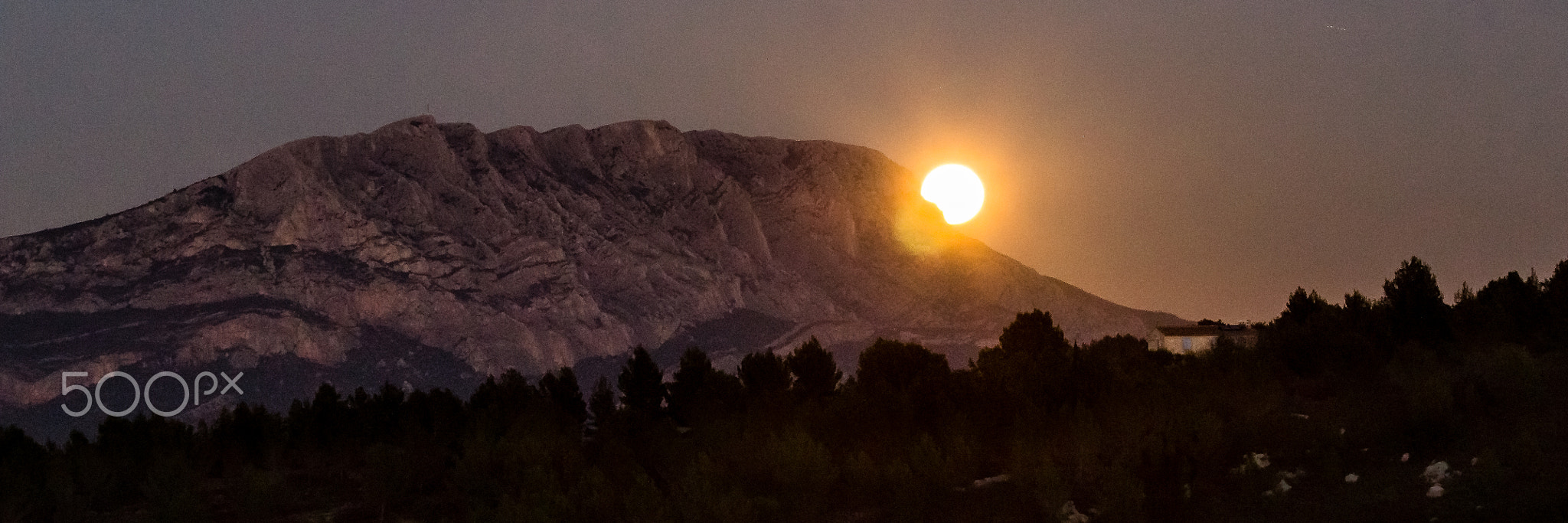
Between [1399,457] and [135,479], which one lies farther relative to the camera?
[135,479]

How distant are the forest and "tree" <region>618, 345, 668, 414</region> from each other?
998 millimetres

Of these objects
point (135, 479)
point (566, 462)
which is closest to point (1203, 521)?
point (566, 462)

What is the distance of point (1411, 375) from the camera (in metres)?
37.9

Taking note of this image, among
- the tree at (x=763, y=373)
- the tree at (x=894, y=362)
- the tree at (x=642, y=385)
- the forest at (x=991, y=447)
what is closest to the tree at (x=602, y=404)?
the forest at (x=991, y=447)

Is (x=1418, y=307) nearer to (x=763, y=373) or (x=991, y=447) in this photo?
(x=991, y=447)

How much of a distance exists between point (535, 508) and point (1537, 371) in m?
25.7

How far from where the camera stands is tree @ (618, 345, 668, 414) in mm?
69188

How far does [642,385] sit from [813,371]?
9.01 metres

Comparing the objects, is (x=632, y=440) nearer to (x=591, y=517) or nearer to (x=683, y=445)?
(x=683, y=445)

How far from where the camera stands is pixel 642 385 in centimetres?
6994

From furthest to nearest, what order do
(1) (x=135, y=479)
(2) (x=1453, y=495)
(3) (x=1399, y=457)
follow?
(1) (x=135, y=479)
(3) (x=1399, y=457)
(2) (x=1453, y=495)

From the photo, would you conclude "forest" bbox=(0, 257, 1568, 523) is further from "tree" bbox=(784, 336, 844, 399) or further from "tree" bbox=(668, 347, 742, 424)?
"tree" bbox=(784, 336, 844, 399)

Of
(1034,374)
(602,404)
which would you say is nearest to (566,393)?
(602,404)

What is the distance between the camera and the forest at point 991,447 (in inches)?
1216
